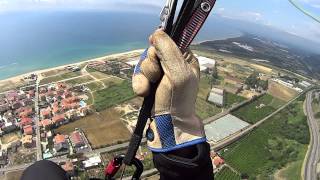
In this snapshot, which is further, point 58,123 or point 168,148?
point 58,123

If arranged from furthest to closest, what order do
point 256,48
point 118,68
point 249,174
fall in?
point 256,48, point 118,68, point 249,174

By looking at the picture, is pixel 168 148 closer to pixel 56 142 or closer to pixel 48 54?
pixel 56 142

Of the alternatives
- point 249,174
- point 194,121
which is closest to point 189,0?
point 194,121

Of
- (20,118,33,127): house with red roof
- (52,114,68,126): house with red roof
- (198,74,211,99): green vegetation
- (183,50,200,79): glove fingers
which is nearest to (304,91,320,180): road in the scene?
(198,74,211,99): green vegetation

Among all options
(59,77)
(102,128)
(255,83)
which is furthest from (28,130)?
(255,83)

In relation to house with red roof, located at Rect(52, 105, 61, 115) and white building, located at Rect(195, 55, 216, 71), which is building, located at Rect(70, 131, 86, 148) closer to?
house with red roof, located at Rect(52, 105, 61, 115)

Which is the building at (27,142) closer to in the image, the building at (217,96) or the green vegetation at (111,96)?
the green vegetation at (111,96)

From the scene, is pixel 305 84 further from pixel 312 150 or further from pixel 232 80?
pixel 312 150
